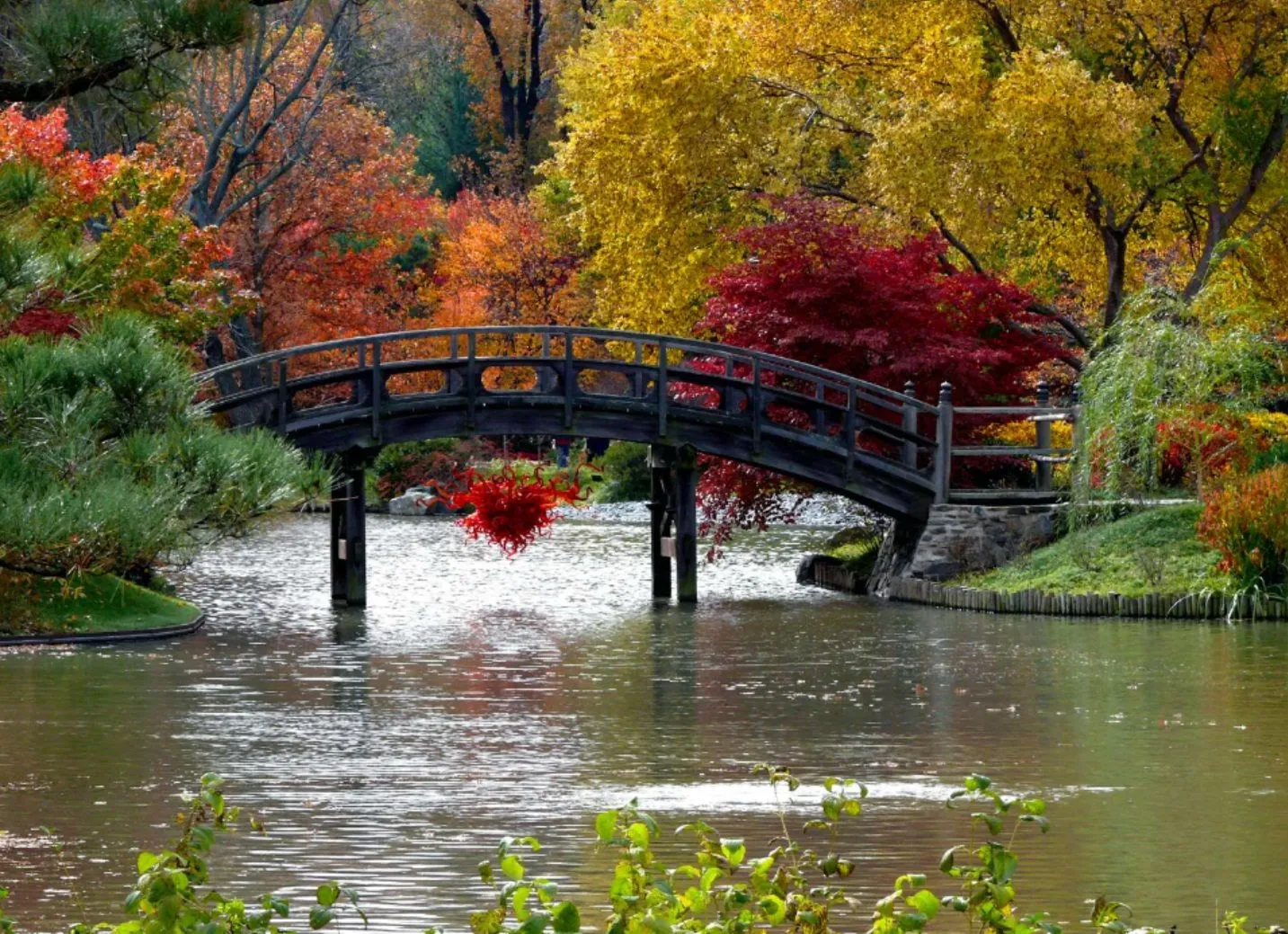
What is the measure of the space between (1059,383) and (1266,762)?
89.2 ft

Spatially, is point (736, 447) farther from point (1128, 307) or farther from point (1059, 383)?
point (1059, 383)

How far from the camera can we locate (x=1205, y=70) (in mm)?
31781

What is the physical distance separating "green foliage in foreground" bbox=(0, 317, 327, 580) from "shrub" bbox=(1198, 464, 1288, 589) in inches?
557

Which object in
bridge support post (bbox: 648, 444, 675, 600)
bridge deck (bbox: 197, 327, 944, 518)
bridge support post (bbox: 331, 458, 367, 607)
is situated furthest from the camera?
bridge support post (bbox: 648, 444, 675, 600)

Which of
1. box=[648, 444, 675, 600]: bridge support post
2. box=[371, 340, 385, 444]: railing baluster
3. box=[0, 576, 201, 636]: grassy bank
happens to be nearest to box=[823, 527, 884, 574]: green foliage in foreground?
box=[648, 444, 675, 600]: bridge support post

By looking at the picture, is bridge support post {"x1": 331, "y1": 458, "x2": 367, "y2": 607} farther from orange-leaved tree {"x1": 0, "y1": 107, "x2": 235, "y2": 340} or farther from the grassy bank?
orange-leaved tree {"x1": 0, "y1": 107, "x2": 235, "y2": 340}

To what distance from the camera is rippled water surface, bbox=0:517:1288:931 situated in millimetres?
11031

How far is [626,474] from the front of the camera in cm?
4741

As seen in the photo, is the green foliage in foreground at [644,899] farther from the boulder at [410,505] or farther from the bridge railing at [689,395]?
the boulder at [410,505]

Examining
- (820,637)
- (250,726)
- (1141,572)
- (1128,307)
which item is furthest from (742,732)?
(1128,307)

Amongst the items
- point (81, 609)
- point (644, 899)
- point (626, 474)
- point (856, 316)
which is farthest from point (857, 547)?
point (644, 899)

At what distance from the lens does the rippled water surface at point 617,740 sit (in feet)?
36.2

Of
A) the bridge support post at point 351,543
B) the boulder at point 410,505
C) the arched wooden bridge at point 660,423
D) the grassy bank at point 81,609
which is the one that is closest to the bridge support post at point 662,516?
the arched wooden bridge at point 660,423

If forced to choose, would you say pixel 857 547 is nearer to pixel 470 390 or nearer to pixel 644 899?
pixel 470 390
